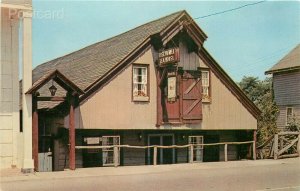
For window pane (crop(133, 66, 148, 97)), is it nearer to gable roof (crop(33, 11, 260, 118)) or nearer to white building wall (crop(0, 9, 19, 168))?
gable roof (crop(33, 11, 260, 118))

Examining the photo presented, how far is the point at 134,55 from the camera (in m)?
20.8

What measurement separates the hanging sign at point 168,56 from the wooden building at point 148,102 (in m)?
0.03

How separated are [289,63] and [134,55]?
47.7ft

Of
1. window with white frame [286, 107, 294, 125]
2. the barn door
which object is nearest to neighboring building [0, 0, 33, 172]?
the barn door

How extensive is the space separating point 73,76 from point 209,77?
23.5 ft

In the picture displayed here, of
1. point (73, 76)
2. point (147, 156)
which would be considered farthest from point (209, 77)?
point (73, 76)

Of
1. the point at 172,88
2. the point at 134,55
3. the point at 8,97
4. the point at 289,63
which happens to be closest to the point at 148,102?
the point at 172,88

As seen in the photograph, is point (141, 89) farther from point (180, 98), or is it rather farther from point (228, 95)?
point (228, 95)

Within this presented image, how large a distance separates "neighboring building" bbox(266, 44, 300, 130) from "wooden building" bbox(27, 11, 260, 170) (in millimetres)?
7436

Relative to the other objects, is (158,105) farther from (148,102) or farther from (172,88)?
(172,88)

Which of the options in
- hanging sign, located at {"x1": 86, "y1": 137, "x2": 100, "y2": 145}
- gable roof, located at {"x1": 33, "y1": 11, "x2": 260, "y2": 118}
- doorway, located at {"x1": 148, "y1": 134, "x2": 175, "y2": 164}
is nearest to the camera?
gable roof, located at {"x1": 33, "y1": 11, "x2": 260, "y2": 118}

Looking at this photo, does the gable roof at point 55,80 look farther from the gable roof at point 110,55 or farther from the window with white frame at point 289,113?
the window with white frame at point 289,113

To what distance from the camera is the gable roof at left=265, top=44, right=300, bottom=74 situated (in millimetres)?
30031

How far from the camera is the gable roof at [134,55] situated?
20.1 m
